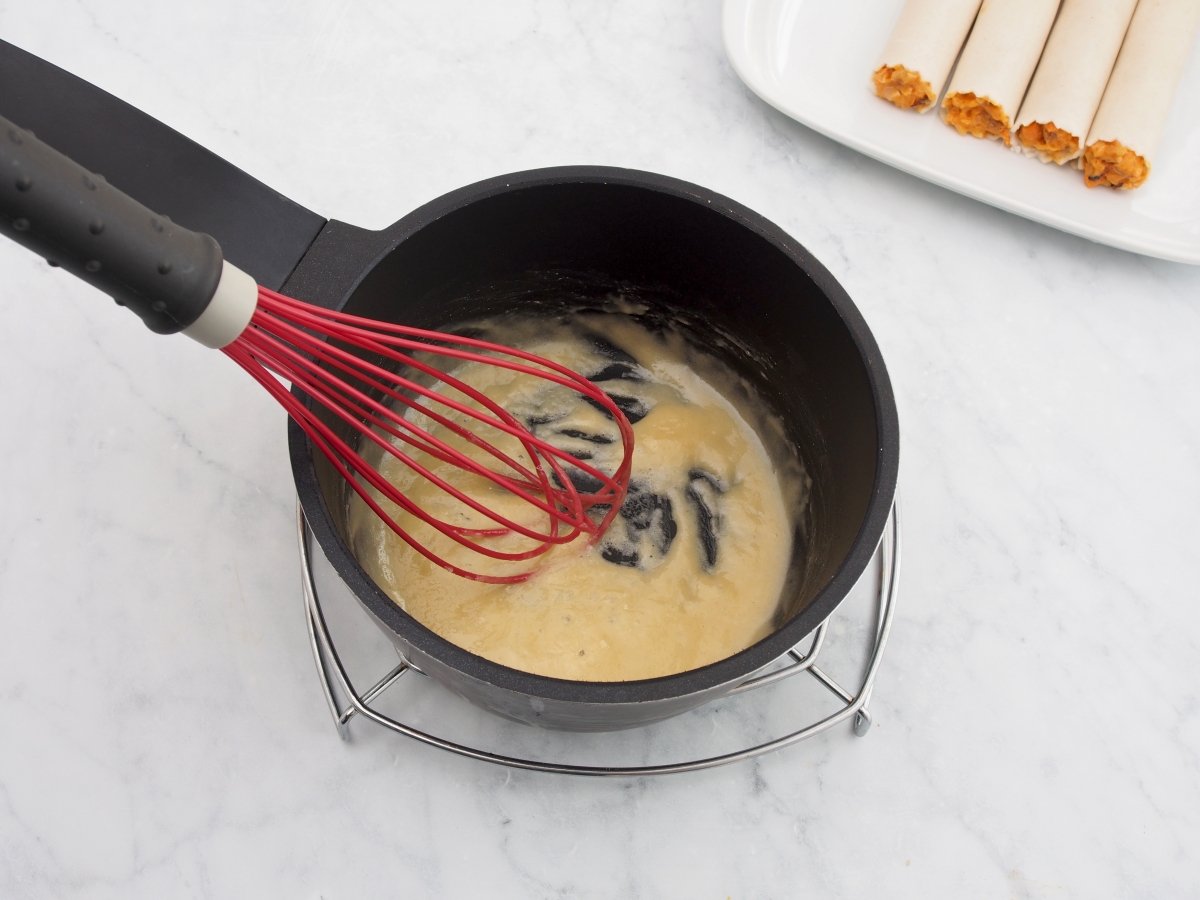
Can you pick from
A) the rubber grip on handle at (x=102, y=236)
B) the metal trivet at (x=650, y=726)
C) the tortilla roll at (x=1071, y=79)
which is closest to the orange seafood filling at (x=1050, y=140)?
the tortilla roll at (x=1071, y=79)

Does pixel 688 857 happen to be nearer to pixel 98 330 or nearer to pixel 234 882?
pixel 234 882

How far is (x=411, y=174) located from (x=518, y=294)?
0.96 feet

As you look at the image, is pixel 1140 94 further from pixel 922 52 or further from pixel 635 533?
pixel 635 533

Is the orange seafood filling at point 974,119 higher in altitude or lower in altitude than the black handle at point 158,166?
higher

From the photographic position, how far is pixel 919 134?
3.92 ft

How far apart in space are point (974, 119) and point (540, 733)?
806mm

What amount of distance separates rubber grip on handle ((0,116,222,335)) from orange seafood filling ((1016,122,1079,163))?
93 centimetres

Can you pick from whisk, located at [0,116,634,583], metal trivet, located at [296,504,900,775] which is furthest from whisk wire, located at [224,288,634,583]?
metal trivet, located at [296,504,900,775]

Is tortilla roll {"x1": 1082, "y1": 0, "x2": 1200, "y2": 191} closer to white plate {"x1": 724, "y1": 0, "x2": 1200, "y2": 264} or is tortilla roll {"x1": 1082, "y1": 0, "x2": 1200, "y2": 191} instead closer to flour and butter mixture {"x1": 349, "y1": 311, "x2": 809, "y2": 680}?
white plate {"x1": 724, "y1": 0, "x2": 1200, "y2": 264}

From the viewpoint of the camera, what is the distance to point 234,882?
0.89 metres

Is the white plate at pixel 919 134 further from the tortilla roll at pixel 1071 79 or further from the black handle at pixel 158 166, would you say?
the black handle at pixel 158 166

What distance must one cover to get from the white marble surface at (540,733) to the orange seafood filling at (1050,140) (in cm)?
8

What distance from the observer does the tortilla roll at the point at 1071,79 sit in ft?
3.78

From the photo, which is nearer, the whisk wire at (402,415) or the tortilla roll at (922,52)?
the whisk wire at (402,415)
